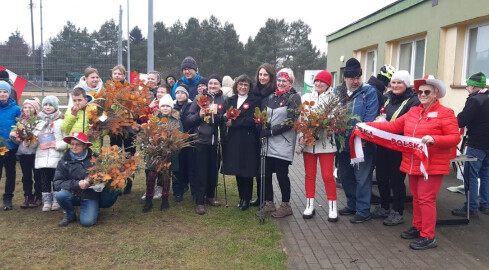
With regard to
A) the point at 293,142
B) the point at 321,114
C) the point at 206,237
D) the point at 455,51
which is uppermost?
the point at 455,51

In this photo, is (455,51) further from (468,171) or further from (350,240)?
(350,240)

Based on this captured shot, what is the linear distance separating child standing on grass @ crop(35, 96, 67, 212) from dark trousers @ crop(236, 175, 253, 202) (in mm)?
2505

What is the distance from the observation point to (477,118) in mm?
5746

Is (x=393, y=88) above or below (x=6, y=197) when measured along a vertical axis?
above

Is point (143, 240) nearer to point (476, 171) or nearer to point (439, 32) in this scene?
point (476, 171)

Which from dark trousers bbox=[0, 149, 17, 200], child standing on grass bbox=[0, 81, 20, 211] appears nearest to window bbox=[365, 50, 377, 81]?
child standing on grass bbox=[0, 81, 20, 211]

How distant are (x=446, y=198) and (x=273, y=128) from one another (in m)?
3.49

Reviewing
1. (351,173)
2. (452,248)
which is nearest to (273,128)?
(351,173)

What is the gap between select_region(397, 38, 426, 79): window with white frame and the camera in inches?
438

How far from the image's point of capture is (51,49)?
1623 cm

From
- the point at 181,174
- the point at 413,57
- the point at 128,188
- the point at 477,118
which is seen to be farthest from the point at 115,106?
the point at 413,57

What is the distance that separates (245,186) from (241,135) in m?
0.80

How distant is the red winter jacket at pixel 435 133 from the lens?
439 centimetres

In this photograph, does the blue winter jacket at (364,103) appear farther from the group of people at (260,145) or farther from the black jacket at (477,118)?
the black jacket at (477,118)
